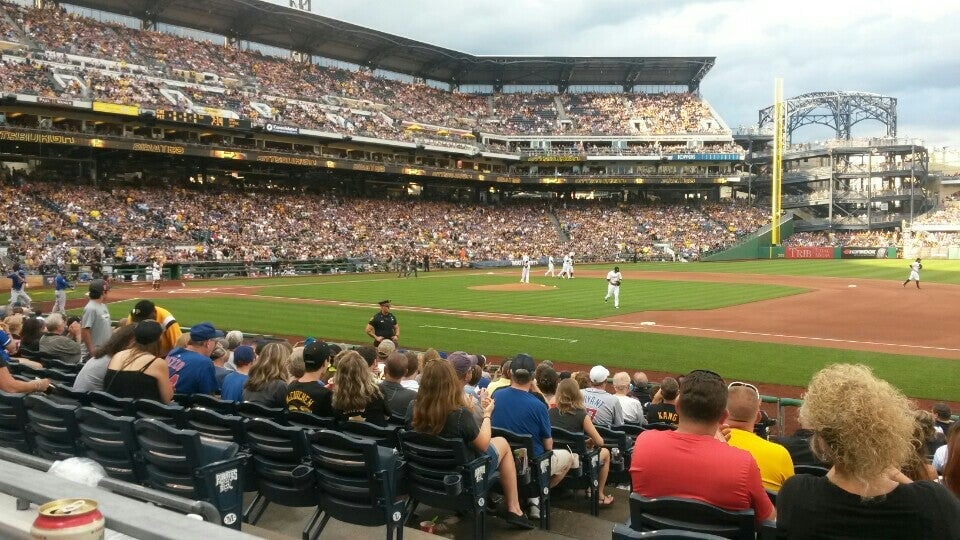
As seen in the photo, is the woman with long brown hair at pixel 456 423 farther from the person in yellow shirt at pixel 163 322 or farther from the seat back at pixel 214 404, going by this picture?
the person in yellow shirt at pixel 163 322

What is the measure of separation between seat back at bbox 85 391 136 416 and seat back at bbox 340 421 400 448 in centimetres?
194

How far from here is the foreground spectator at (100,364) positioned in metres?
6.91

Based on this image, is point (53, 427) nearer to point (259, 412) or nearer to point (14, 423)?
point (14, 423)

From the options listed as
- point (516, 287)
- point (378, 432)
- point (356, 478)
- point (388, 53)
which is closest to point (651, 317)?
point (516, 287)

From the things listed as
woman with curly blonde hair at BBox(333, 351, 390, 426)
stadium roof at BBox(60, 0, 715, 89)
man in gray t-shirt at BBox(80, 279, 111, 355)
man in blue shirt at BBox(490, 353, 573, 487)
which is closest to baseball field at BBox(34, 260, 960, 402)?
man in gray t-shirt at BBox(80, 279, 111, 355)

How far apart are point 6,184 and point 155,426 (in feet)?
162

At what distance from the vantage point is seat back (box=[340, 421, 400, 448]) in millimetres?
5625

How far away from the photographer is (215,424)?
5.80 metres

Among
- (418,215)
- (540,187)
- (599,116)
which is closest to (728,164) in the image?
(599,116)

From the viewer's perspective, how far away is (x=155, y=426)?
4.79 meters

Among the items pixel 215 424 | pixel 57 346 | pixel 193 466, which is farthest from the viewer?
pixel 57 346

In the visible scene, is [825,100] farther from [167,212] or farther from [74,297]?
[74,297]

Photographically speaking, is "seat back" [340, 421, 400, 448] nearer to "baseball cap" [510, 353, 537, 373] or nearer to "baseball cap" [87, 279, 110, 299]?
"baseball cap" [510, 353, 537, 373]

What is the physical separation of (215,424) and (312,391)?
3.03ft
